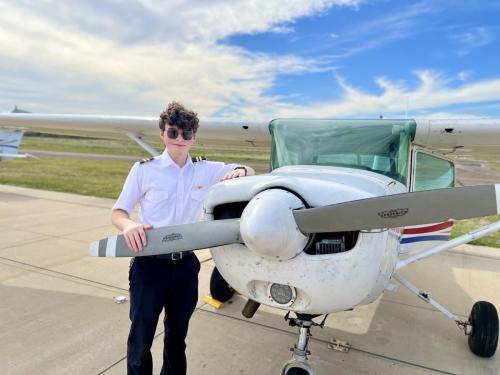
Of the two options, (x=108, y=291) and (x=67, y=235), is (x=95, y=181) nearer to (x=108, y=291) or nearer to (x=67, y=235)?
(x=67, y=235)

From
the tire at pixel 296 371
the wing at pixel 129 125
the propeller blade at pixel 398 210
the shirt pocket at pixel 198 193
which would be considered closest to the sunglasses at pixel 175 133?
the shirt pocket at pixel 198 193

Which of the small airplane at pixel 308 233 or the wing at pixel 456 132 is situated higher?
the wing at pixel 456 132

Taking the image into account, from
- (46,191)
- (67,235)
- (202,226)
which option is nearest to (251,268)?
(202,226)

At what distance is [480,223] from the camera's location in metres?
9.45

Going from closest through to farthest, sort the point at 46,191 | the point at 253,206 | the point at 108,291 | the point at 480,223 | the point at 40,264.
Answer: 1. the point at 253,206
2. the point at 108,291
3. the point at 40,264
4. the point at 480,223
5. the point at 46,191

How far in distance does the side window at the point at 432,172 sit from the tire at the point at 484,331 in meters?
1.12

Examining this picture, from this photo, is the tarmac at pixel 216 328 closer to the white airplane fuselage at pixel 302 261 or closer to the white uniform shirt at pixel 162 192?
the white airplane fuselage at pixel 302 261

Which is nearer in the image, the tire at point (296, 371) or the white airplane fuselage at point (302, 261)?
the white airplane fuselage at point (302, 261)

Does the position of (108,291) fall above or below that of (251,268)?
below

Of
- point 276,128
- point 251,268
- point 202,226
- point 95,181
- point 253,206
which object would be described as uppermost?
point 276,128

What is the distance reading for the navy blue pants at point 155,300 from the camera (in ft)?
7.06

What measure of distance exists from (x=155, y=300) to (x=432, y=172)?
343 centimetres

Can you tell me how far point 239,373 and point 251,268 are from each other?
117 centimetres

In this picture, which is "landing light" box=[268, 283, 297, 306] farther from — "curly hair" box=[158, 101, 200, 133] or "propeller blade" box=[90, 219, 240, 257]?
"curly hair" box=[158, 101, 200, 133]
